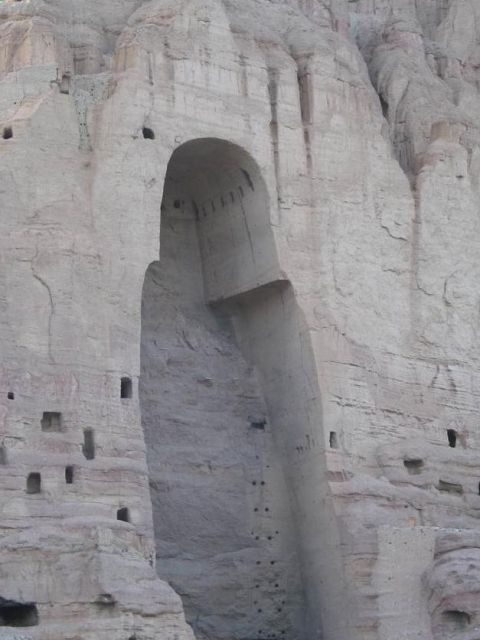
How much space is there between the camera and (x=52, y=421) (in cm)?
2755

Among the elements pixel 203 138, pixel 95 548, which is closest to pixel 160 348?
pixel 203 138

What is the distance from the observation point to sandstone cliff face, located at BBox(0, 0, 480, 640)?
2775cm

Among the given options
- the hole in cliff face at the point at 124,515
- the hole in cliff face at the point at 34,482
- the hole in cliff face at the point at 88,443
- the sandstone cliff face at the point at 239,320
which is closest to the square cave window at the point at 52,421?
the sandstone cliff face at the point at 239,320

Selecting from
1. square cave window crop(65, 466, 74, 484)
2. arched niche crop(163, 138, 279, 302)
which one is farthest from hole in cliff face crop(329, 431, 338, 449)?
square cave window crop(65, 466, 74, 484)

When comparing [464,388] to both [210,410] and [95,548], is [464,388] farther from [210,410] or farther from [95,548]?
[95,548]

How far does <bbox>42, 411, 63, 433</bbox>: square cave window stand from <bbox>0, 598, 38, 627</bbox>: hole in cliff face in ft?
8.90

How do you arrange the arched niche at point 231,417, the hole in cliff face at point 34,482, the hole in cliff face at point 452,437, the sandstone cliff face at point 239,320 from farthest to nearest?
the hole in cliff face at point 452,437 < the arched niche at point 231,417 < the sandstone cliff face at point 239,320 < the hole in cliff face at point 34,482

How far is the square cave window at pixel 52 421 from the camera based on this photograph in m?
27.5

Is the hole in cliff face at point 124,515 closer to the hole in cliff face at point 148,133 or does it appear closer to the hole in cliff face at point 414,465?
the hole in cliff face at point 414,465

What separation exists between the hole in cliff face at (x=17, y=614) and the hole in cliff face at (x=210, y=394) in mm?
3803

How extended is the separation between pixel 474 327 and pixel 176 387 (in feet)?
15.6

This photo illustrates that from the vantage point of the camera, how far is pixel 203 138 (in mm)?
30078

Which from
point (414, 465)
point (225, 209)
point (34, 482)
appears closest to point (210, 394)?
point (225, 209)

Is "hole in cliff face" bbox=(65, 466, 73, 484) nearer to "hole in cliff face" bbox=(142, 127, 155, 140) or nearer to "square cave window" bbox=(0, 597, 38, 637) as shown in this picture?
"square cave window" bbox=(0, 597, 38, 637)
